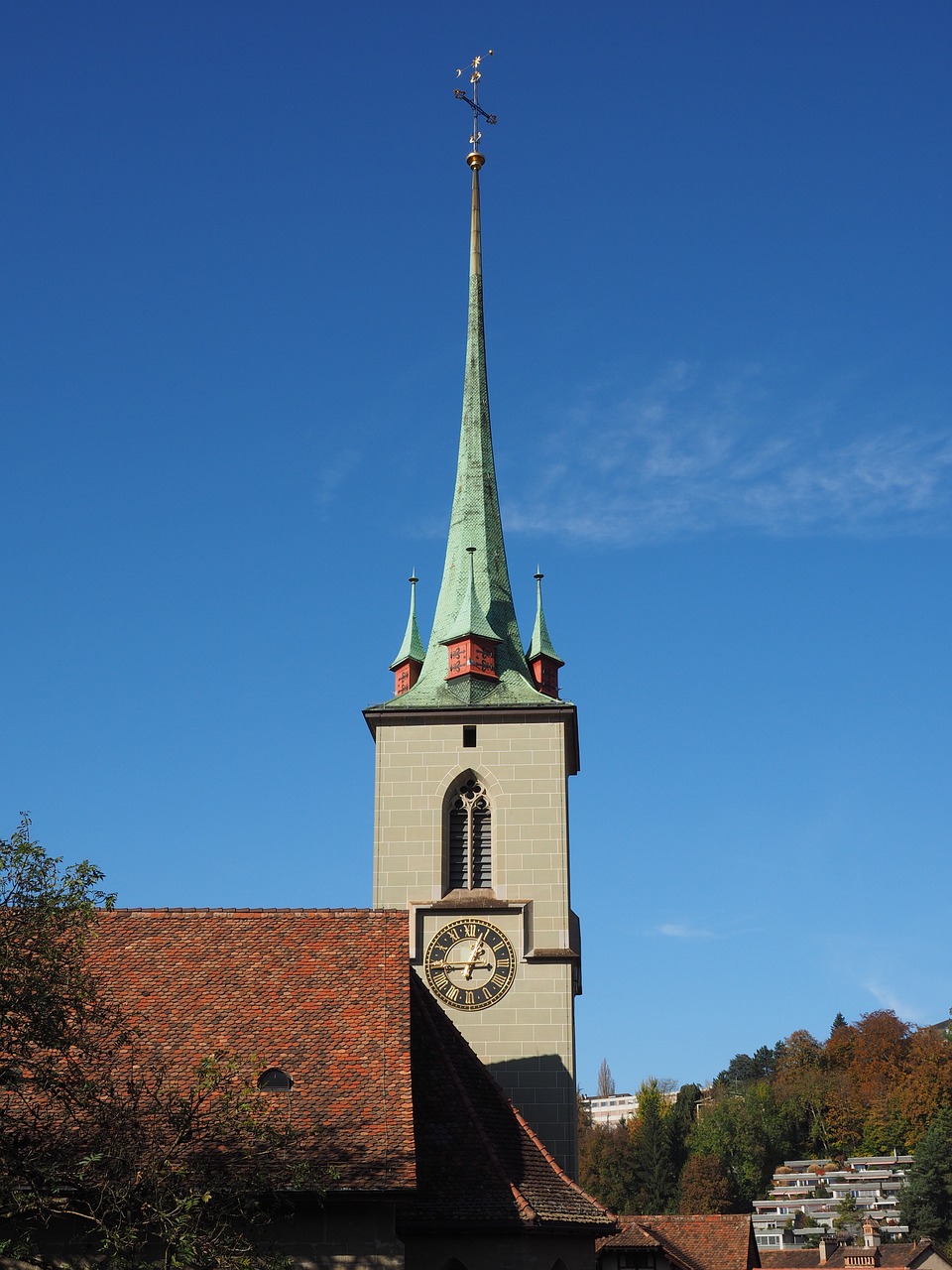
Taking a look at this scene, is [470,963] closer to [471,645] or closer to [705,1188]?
[471,645]

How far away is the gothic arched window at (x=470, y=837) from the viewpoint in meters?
34.9

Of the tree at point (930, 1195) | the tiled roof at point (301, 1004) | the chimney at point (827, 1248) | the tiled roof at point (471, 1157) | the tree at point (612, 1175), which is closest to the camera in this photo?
the tiled roof at point (301, 1004)

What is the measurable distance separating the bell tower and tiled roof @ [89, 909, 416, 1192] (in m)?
8.53

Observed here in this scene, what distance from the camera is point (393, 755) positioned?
3597cm

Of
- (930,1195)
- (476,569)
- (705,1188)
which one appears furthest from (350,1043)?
(705,1188)

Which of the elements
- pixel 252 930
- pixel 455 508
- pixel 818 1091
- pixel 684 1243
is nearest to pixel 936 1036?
pixel 818 1091

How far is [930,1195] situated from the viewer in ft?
325

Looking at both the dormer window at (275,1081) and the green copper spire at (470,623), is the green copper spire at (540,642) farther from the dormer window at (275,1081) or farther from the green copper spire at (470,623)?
the dormer window at (275,1081)

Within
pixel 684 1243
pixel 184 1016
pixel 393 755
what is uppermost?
pixel 393 755

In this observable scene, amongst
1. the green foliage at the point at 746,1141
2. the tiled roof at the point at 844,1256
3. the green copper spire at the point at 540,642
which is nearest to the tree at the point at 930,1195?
the tiled roof at the point at 844,1256

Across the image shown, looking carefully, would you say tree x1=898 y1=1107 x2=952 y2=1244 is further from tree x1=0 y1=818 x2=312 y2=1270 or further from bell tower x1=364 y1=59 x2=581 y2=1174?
tree x1=0 y1=818 x2=312 y2=1270

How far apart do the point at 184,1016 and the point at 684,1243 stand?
92.0 ft

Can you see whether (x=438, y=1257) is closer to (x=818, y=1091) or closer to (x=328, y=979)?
(x=328, y=979)

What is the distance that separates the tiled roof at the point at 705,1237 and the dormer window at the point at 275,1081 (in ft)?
72.3
